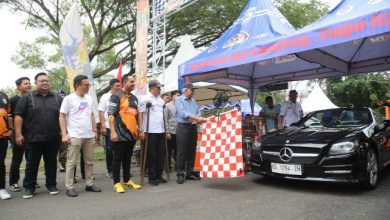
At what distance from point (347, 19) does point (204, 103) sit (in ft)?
28.1

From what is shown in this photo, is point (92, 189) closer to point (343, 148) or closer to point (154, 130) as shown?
point (154, 130)

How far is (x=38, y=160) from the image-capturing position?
5.30m

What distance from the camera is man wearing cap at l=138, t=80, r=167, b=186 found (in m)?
6.00

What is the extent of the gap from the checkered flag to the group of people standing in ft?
22.4

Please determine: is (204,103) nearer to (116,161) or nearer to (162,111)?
(162,111)

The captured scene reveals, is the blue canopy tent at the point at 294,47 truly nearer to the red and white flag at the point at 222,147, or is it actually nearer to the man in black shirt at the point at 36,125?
the red and white flag at the point at 222,147

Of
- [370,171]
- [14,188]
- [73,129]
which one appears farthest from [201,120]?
[14,188]

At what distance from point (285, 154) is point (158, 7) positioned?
875 centimetres

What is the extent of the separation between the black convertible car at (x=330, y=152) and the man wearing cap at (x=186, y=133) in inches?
46.1

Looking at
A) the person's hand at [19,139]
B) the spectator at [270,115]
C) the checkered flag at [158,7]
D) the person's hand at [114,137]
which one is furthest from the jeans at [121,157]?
the checkered flag at [158,7]

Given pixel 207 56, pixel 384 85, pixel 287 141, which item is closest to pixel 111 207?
pixel 287 141

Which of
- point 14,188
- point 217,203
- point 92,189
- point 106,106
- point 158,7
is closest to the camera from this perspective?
point 217,203

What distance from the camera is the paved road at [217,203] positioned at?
13.5 ft

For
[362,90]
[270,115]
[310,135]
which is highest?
[362,90]
